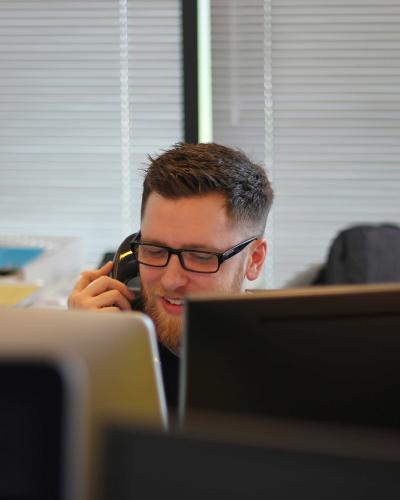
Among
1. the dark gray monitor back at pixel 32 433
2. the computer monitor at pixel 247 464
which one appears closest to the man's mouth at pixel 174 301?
the dark gray monitor back at pixel 32 433

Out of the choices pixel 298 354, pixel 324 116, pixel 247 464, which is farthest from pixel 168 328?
pixel 324 116

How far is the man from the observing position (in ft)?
6.65

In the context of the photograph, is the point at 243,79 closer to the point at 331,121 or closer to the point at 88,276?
the point at 331,121

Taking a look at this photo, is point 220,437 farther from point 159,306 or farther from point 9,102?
point 9,102

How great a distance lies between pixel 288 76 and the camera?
3.86 m

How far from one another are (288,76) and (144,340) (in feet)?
9.40

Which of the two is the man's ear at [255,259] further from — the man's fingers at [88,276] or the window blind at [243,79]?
the window blind at [243,79]

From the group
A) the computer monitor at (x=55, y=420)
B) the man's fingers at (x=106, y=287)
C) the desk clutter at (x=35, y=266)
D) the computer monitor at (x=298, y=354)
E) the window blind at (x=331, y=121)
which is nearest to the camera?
the computer monitor at (x=55, y=420)

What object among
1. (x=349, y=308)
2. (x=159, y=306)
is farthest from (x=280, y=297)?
(x=159, y=306)

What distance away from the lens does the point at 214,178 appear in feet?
6.82

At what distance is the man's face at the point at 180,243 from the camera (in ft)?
6.63

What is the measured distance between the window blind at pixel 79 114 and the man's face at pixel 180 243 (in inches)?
75.5

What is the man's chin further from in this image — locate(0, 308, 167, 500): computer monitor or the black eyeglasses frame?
locate(0, 308, 167, 500): computer monitor

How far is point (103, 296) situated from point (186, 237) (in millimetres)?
235
